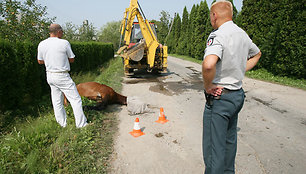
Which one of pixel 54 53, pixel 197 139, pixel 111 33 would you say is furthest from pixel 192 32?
pixel 111 33

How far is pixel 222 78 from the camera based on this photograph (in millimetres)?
1845

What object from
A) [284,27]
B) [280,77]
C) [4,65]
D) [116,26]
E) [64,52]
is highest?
[116,26]

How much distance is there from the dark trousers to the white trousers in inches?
97.6

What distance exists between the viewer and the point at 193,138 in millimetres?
3539

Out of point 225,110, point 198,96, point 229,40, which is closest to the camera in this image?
point 229,40

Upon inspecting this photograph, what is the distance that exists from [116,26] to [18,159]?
195ft

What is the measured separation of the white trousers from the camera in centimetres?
338

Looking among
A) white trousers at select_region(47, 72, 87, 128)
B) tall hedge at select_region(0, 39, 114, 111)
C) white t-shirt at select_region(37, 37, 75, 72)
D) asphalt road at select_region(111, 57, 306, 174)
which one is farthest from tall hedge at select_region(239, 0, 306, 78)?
tall hedge at select_region(0, 39, 114, 111)

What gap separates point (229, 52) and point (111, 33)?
5363 cm

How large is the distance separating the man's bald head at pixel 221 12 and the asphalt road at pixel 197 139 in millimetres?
1962

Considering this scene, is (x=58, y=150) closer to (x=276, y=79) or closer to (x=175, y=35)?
(x=276, y=79)

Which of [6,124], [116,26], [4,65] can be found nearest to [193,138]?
[6,124]

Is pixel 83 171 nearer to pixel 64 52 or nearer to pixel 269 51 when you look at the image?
pixel 64 52

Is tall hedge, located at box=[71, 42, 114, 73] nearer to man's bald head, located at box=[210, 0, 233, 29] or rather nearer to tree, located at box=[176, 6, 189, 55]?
man's bald head, located at box=[210, 0, 233, 29]
